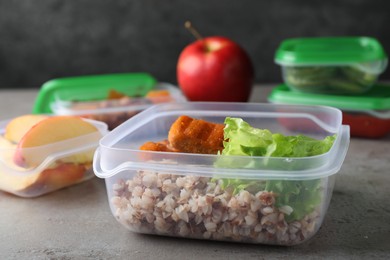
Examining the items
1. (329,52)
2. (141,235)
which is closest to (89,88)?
(329,52)

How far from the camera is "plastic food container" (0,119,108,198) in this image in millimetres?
876

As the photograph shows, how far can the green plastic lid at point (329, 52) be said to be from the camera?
119cm

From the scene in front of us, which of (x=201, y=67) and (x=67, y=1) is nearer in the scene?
(x=201, y=67)

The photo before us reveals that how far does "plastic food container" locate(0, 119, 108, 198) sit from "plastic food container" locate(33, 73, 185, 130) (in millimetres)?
253

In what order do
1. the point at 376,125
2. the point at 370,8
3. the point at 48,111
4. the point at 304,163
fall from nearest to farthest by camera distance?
the point at 304,163 < the point at 376,125 < the point at 48,111 < the point at 370,8

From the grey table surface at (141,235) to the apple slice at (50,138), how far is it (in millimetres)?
63

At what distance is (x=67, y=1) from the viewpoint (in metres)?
1.67

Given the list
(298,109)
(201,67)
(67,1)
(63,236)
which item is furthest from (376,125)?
(67,1)

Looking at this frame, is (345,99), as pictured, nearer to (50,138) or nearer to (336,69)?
(336,69)

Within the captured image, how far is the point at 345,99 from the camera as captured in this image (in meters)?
1.17

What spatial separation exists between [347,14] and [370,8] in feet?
0.21

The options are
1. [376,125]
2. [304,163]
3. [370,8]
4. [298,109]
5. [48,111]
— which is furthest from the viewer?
[370,8]

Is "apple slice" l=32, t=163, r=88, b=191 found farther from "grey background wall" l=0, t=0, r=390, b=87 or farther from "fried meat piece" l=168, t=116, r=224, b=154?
"grey background wall" l=0, t=0, r=390, b=87

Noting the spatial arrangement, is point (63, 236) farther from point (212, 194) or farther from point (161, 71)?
point (161, 71)
